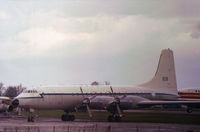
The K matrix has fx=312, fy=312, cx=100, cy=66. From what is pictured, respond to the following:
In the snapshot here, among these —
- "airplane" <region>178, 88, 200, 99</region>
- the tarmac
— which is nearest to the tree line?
"airplane" <region>178, 88, 200, 99</region>

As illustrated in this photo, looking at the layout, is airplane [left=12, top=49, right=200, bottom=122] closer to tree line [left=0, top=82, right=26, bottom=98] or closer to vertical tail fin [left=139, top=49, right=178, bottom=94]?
vertical tail fin [left=139, top=49, right=178, bottom=94]

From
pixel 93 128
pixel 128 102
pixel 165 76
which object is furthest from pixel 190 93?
pixel 93 128

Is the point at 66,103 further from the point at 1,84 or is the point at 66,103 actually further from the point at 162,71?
the point at 1,84

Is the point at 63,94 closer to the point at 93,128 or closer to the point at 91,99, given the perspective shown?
the point at 91,99

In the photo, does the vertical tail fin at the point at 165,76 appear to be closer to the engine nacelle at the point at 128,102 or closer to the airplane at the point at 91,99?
the airplane at the point at 91,99

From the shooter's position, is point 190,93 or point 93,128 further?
point 190,93

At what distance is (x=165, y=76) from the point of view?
39.2 m

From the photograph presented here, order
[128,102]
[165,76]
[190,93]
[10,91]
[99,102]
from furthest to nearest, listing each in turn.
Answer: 1. [10,91]
2. [190,93]
3. [165,76]
4. [128,102]
5. [99,102]

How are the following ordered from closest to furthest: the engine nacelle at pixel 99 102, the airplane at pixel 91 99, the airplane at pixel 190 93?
1. the engine nacelle at pixel 99 102
2. the airplane at pixel 91 99
3. the airplane at pixel 190 93

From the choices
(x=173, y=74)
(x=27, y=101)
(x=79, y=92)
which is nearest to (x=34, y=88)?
(x=27, y=101)

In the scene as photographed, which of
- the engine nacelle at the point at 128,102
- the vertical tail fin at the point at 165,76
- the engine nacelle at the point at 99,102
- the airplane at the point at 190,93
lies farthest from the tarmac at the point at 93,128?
the airplane at the point at 190,93

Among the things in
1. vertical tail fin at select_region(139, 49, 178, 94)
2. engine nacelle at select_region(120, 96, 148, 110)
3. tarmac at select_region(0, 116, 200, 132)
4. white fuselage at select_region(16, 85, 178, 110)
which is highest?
vertical tail fin at select_region(139, 49, 178, 94)

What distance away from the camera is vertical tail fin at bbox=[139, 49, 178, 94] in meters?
38.5

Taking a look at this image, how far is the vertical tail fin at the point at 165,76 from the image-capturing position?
38500 mm
